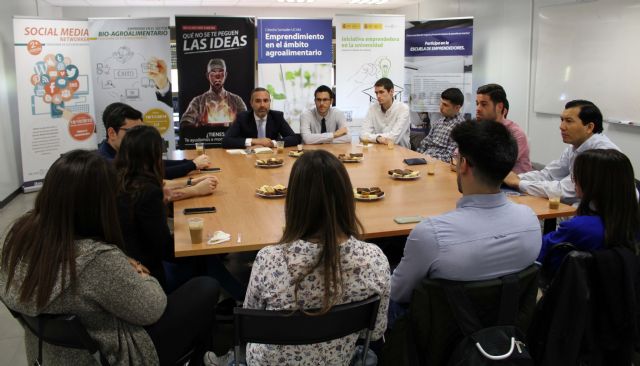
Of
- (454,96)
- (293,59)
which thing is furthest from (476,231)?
(293,59)

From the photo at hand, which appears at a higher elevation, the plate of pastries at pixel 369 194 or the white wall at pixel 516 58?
the white wall at pixel 516 58

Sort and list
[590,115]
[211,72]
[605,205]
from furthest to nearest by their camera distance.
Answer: [211,72] → [590,115] → [605,205]

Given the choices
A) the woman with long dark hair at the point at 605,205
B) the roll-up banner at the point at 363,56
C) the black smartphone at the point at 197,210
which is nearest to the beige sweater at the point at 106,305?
the black smartphone at the point at 197,210

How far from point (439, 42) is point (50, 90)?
528cm

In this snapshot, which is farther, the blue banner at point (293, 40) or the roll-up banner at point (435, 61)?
the roll-up banner at point (435, 61)

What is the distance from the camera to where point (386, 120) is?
5488 mm

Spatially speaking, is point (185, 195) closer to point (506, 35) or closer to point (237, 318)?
point (237, 318)

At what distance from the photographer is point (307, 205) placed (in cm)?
154

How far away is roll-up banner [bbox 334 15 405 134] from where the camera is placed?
7.28m

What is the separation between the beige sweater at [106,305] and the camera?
4.91 ft

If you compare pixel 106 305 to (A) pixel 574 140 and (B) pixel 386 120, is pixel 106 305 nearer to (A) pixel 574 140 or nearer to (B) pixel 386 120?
(A) pixel 574 140

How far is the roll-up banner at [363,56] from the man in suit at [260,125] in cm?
226

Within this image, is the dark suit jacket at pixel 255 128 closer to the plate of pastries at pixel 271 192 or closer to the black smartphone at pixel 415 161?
the black smartphone at pixel 415 161

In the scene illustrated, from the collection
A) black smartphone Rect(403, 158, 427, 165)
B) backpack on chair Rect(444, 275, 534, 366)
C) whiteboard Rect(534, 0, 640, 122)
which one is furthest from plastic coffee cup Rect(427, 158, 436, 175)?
whiteboard Rect(534, 0, 640, 122)
